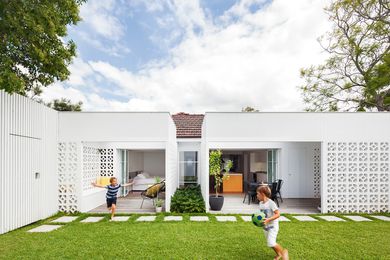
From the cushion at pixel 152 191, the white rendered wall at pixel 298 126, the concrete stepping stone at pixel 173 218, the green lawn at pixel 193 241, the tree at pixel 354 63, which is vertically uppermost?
the tree at pixel 354 63

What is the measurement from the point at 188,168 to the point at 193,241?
7.32 m

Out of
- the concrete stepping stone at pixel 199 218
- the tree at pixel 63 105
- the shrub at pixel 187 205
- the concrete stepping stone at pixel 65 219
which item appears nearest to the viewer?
the concrete stepping stone at pixel 65 219

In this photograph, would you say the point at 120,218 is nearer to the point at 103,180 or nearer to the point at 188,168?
the point at 103,180

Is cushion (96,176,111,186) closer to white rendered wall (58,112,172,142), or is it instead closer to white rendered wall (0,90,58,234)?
white rendered wall (0,90,58,234)

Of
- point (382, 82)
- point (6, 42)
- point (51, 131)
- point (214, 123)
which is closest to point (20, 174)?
point (51, 131)

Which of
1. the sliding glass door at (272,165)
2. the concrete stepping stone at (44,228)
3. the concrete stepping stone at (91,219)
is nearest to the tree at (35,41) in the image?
the concrete stepping stone at (44,228)

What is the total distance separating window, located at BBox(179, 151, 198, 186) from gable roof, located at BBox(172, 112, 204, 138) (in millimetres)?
914

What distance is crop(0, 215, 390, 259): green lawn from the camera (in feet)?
15.5

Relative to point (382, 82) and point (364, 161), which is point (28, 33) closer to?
point (364, 161)

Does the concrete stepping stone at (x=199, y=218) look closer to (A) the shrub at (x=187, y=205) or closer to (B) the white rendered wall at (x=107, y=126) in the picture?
(A) the shrub at (x=187, y=205)

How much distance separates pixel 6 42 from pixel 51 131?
2.92 metres

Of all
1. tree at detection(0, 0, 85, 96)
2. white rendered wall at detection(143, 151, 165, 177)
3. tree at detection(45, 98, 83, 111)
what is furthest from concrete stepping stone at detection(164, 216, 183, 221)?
tree at detection(45, 98, 83, 111)

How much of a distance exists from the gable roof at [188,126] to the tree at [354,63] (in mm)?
8474

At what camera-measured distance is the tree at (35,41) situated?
561 cm
